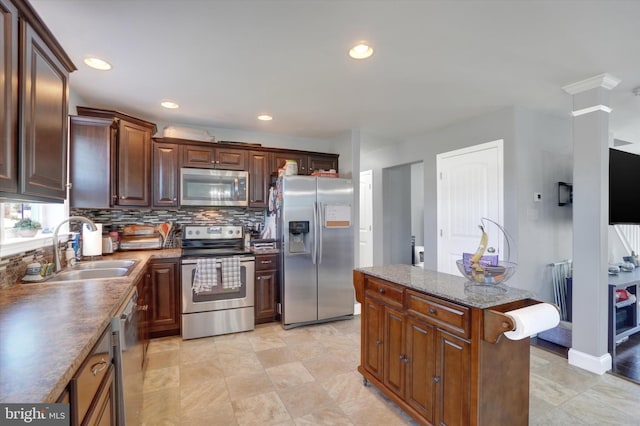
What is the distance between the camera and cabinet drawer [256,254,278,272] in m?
3.53

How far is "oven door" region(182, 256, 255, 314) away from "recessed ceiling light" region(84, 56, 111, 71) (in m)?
1.88

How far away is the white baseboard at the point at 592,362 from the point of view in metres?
2.53

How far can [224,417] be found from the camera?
200cm

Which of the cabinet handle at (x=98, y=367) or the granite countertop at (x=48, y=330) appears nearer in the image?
the granite countertop at (x=48, y=330)

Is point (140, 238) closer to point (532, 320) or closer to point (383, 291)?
point (383, 291)

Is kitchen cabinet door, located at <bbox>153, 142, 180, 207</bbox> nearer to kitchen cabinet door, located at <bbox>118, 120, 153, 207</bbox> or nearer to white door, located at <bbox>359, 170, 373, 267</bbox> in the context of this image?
kitchen cabinet door, located at <bbox>118, 120, 153, 207</bbox>

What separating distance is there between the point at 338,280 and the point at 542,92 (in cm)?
290

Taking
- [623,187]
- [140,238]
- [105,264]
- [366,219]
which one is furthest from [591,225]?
[140,238]

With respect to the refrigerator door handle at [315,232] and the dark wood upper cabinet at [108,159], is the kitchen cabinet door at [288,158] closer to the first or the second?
the refrigerator door handle at [315,232]

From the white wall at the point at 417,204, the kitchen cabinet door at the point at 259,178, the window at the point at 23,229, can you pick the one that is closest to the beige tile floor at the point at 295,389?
the window at the point at 23,229

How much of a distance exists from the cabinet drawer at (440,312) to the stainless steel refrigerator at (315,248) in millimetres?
1874

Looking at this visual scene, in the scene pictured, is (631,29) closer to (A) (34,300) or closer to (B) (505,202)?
(B) (505,202)

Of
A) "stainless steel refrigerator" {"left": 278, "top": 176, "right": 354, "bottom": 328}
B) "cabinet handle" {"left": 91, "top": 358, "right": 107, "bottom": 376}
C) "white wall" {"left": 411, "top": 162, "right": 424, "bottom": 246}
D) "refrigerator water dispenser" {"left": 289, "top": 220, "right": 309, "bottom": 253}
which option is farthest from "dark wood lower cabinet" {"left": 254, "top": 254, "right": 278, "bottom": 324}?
"white wall" {"left": 411, "top": 162, "right": 424, "bottom": 246}

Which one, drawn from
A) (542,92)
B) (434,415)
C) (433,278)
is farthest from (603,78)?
(434,415)
